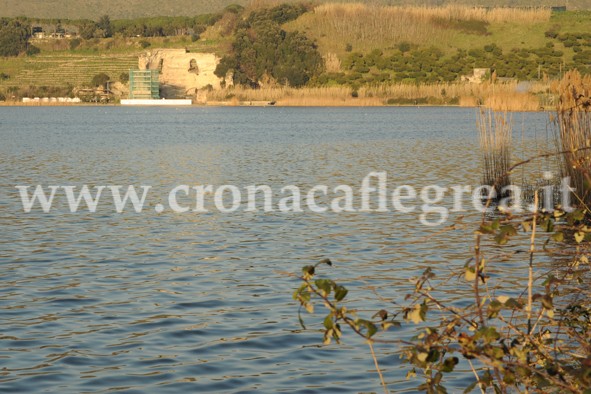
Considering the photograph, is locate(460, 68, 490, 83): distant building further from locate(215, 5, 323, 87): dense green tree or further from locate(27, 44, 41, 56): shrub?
locate(27, 44, 41, 56): shrub

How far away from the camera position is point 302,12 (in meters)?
123

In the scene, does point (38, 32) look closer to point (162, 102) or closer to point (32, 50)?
point (32, 50)

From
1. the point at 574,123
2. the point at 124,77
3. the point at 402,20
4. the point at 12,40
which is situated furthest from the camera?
the point at 12,40

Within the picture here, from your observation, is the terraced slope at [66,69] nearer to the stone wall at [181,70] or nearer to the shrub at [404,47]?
the stone wall at [181,70]

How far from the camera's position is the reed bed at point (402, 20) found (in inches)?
4385

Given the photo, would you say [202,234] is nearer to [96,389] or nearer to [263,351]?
[263,351]

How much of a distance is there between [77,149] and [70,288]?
28436 mm

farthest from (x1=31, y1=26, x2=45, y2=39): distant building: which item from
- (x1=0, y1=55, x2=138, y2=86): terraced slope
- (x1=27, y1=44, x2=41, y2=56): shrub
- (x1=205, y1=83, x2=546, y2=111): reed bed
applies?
(x1=205, y1=83, x2=546, y2=111): reed bed

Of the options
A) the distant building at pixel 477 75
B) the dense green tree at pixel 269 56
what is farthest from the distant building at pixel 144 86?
the distant building at pixel 477 75

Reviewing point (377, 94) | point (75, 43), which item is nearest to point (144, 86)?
point (75, 43)

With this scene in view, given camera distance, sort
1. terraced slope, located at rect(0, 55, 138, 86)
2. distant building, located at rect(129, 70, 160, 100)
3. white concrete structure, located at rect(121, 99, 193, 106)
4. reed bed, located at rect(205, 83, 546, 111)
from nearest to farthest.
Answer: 1. reed bed, located at rect(205, 83, 546, 111)
2. white concrete structure, located at rect(121, 99, 193, 106)
3. distant building, located at rect(129, 70, 160, 100)
4. terraced slope, located at rect(0, 55, 138, 86)

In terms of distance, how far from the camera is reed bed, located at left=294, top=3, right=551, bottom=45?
Answer: 111375 millimetres

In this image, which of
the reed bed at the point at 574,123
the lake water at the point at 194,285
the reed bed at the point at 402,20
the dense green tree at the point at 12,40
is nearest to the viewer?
the lake water at the point at 194,285

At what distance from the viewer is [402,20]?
11200 cm
